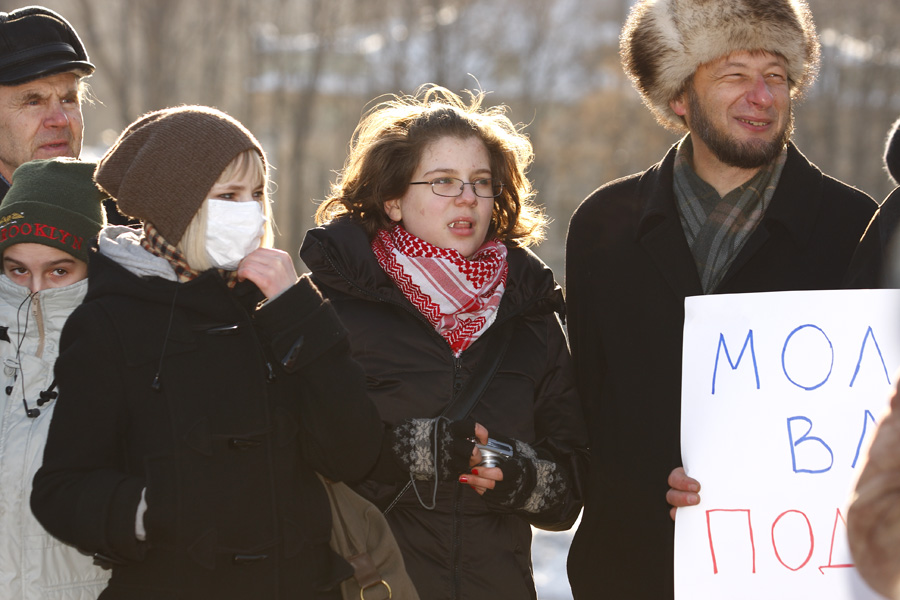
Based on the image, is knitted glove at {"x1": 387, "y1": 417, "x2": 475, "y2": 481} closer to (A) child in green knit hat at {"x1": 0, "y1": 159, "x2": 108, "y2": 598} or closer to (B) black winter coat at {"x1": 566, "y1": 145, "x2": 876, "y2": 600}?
(B) black winter coat at {"x1": 566, "y1": 145, "x2": 876, "y2": 600}

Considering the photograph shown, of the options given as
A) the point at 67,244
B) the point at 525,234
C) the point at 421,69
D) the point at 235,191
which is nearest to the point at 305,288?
the point at 235,191

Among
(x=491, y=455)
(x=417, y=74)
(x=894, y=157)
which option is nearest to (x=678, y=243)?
(x=894, y=157)

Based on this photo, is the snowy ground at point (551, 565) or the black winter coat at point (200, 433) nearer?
the black winter coat at point (200, 433)

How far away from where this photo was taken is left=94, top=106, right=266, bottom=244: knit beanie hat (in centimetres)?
240

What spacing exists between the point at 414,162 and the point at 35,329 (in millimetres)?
1278

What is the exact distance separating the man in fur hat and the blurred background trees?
19073 millimetres

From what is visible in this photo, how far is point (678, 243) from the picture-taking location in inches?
125

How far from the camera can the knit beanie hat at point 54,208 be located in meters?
2.66

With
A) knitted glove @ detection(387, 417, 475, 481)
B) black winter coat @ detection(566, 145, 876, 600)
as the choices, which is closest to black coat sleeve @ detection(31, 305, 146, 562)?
knitted glove @ detection(387, 417, 475, 481)

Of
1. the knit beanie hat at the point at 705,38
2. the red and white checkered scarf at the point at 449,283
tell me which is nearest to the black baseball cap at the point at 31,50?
the red and white checkered scarf at the point at 449,283

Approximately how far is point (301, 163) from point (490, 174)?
21.9 m

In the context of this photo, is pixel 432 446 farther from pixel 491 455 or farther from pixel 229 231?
pixel 229 231

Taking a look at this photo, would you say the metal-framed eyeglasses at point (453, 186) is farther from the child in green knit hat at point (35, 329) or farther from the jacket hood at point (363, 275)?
the child in green knit hat at point (35, 329)

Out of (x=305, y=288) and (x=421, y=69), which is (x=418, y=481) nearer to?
(x=305, y=288)
